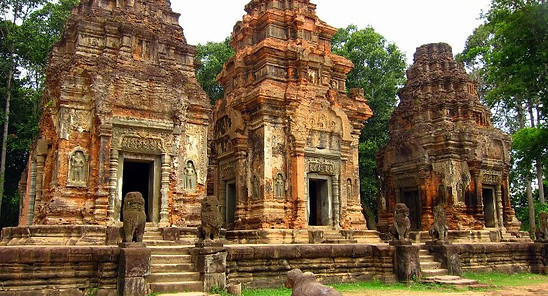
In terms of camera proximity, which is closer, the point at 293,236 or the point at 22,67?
the point at 293,236

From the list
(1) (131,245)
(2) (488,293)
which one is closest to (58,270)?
(1) (131,245)

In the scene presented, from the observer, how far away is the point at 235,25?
1866 cm

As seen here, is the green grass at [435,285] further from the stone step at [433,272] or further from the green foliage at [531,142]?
the green foliage at [531,142]

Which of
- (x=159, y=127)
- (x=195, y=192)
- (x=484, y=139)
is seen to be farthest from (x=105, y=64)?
(x=484, y=139)

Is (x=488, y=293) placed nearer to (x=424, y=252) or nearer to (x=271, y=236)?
(x=424, y=252)

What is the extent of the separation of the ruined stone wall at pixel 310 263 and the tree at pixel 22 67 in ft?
49.0

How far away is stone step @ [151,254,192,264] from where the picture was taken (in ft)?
32.6

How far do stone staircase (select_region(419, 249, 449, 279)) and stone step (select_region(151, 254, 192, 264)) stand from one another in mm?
5882

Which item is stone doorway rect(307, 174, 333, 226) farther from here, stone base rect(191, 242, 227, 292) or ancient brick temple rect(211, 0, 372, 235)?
stone base rect(191, 242, 227, 292)

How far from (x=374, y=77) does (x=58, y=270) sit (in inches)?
822

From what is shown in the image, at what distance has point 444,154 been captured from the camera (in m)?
18.9

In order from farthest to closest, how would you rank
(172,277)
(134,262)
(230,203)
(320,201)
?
(230,203), (320,201), (172,277), (134,262)

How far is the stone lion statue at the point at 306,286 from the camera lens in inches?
212

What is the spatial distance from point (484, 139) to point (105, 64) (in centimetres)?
1453
